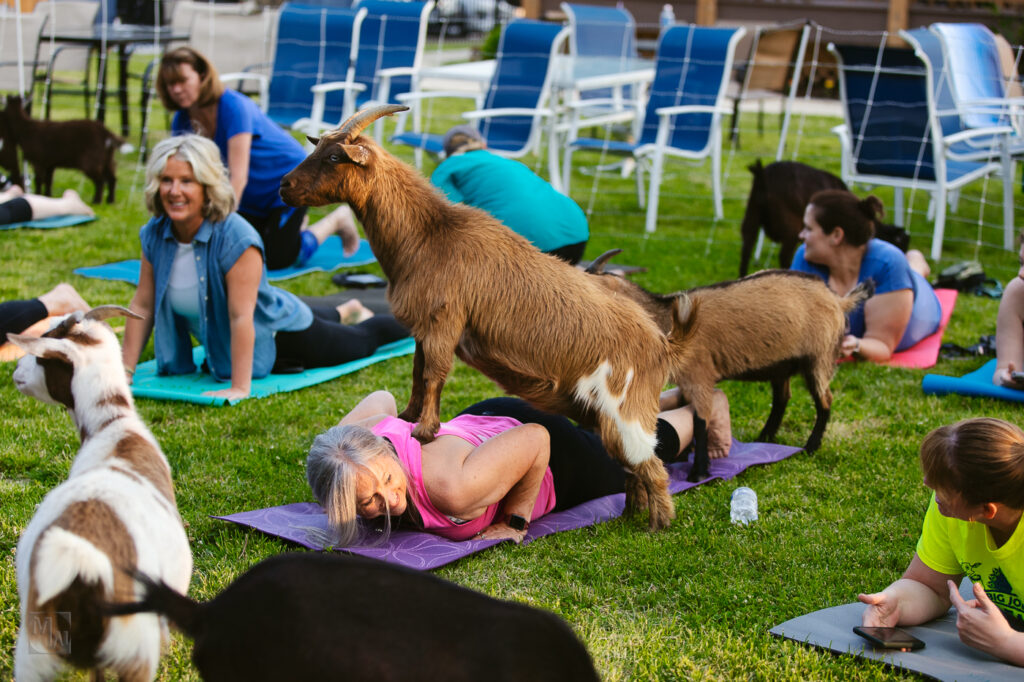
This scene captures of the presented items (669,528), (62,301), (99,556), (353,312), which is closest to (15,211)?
(62,301)

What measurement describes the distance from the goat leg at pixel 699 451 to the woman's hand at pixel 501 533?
107 cm

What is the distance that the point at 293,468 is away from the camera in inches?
187

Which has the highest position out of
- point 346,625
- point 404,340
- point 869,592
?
point 346,625

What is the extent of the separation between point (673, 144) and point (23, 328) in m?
7.01

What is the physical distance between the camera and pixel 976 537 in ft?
9.98

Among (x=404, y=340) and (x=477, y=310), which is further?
(x=404, y=340)

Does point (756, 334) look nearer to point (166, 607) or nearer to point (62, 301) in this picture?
point (166, 607)

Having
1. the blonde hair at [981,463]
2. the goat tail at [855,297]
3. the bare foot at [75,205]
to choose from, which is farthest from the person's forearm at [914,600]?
the bare foot at [75,205]

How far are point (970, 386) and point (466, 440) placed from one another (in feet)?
11.7

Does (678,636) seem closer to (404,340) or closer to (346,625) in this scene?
(346,625)

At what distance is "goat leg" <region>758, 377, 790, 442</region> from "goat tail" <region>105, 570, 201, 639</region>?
152 inches

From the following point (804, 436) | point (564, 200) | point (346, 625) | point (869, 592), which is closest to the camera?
point (346, 625)

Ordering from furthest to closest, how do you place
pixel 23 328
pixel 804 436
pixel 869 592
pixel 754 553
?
pixel 23 328 → pixel 804 436 → pixel 754 553 → pixel 869 592

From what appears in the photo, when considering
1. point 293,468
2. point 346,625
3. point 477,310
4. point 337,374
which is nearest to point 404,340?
point 337,374
